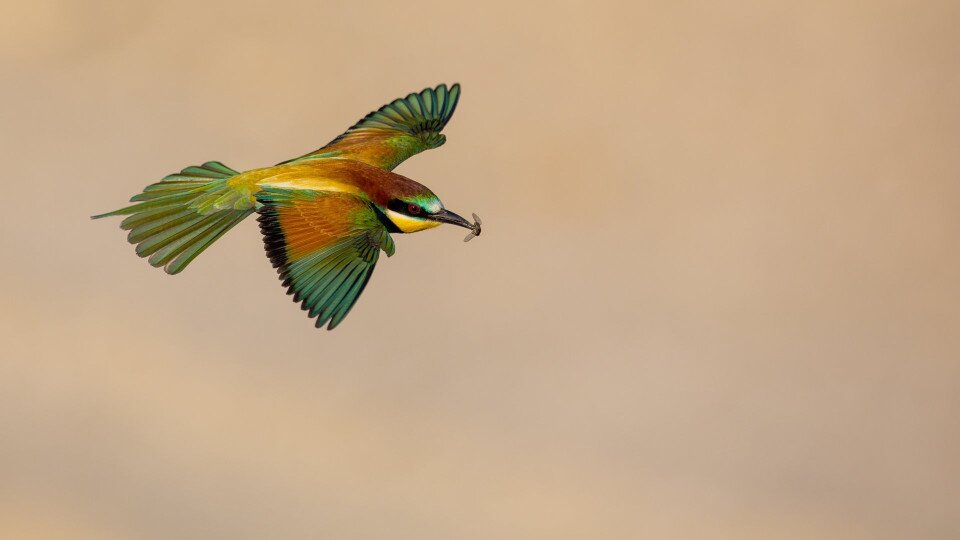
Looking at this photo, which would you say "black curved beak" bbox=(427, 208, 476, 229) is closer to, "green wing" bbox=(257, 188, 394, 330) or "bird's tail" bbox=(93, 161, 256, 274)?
"green wing" bbox=(257, 188, 394, 330)

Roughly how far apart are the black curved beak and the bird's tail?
265mm

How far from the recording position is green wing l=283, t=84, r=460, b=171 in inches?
71.3

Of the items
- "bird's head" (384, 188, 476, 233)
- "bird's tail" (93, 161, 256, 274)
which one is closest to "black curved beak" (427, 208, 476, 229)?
"bird's head" (384, 188, 476, 233)

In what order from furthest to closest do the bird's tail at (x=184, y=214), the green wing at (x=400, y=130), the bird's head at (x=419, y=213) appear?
the green wing at (x=400, y=130), the bird's tail at (x=184, y=214), the bird's head at (x=419, y=213)

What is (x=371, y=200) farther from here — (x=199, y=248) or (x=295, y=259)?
(x=199, y=248)

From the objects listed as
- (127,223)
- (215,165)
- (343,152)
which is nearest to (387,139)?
(343,152)

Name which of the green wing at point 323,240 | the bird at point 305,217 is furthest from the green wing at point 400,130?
the green wing at point 323,240

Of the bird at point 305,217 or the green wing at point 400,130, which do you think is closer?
Answer: the bird at point 305,217

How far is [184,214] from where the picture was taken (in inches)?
65.5

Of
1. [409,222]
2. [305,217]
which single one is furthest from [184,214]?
[409,222]

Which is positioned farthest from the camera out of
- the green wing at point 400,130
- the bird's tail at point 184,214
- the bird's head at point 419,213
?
the green wing at point 400,130

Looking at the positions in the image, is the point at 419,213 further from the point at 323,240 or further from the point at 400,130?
Answer: the point at 400,130

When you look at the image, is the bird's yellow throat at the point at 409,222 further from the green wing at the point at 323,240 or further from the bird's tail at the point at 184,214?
the bird's tail at the point at 184,214

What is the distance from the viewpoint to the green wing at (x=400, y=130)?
181 centimetres
